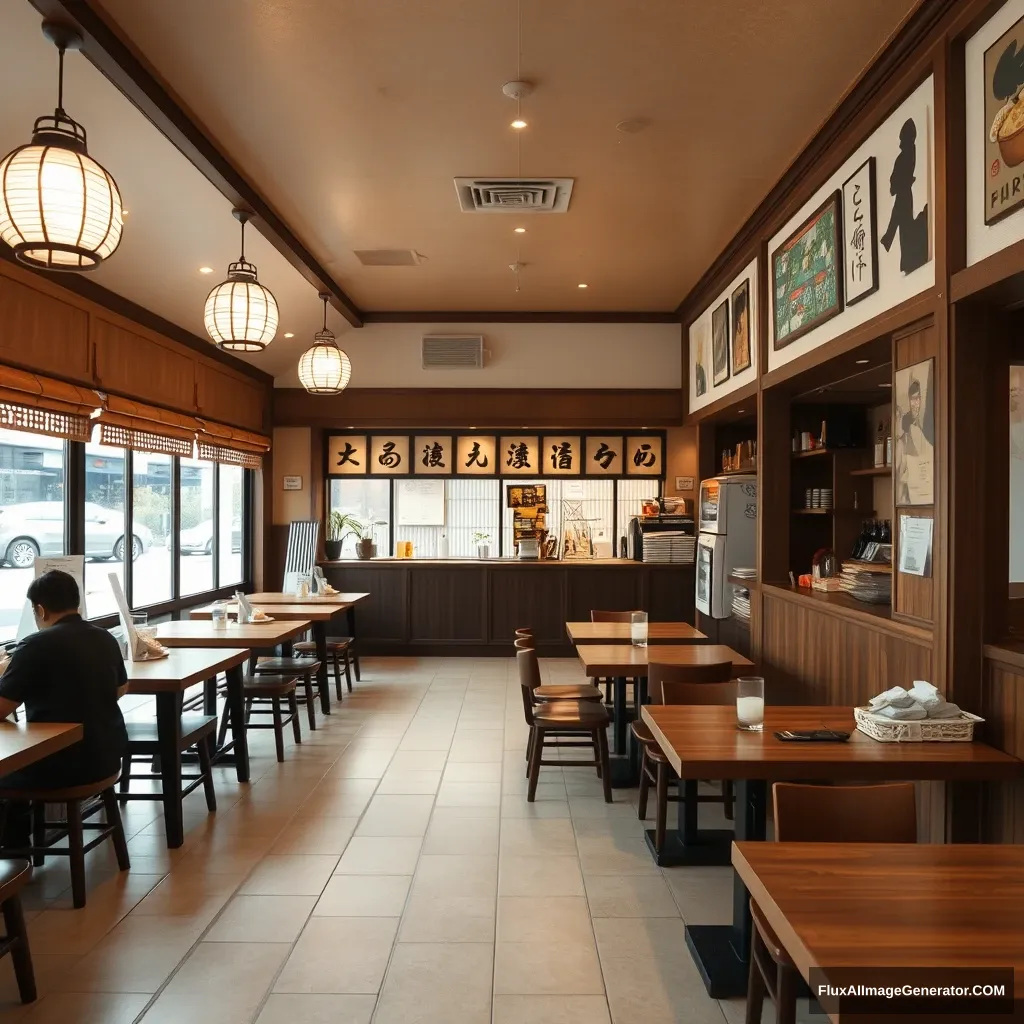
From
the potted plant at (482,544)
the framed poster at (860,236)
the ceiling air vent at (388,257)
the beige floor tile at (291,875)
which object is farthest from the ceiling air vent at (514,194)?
the potted plant at (482,544)

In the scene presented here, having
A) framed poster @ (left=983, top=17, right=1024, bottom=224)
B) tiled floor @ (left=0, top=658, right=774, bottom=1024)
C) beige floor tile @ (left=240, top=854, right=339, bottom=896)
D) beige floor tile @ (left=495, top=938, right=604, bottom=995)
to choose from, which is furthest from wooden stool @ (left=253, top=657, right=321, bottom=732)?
framed poster @ (left=983, top=17, right=1024, bottom=224)

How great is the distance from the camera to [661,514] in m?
9.16

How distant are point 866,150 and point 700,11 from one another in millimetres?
1125

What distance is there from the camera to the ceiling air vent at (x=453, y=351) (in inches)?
359

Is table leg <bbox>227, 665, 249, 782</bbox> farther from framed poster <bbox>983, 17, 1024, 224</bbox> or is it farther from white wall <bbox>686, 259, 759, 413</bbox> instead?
framed poster <bbox>983, 17, 1024, 224</bbox>

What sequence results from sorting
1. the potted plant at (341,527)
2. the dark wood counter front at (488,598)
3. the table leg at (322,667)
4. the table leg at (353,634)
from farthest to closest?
the potted plant at (341,527) < the dark wood counter front at (488,598) < the table leg at (353,634) < the table leg at (322,667)

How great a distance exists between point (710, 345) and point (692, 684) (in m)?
4.59

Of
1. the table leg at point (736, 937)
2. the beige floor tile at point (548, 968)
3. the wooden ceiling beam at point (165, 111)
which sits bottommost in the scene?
the beige floor tile at point (548, 968)

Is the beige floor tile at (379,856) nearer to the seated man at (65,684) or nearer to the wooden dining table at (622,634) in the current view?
the seated man at (65,684)

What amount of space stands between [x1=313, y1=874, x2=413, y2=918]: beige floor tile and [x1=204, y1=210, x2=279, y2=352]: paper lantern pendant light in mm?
2935

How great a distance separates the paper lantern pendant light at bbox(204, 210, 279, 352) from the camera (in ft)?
15.8

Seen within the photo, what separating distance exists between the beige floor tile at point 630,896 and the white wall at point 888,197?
2.67 m

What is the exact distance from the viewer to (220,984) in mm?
2750

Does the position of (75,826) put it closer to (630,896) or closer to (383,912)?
(383,912)
